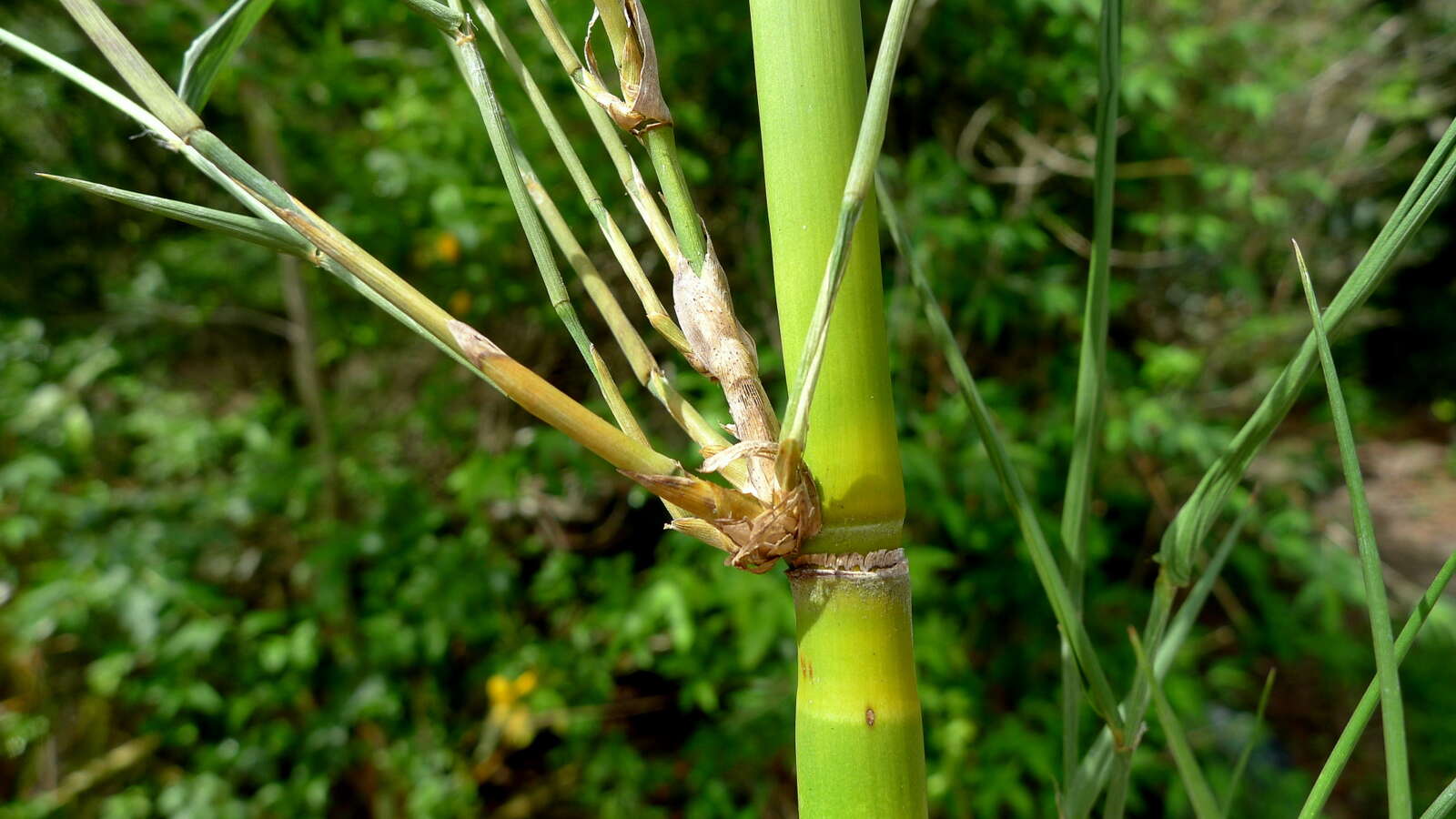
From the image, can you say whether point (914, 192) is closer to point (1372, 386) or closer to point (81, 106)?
point (81, 106)

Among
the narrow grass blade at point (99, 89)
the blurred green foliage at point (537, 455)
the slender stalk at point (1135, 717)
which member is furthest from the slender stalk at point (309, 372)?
the slender stalk at point (1135, 717)

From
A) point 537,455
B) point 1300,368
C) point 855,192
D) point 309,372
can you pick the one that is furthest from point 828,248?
point 309,372

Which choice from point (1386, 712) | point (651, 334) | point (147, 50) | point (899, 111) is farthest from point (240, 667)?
point (1386, 712)

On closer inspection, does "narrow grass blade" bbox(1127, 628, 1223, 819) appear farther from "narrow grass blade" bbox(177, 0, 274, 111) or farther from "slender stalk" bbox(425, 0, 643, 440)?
"narrow grass blade" bbox(177, 0, 274, 111)

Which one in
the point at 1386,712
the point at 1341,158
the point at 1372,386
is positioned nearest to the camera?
the point at 1386,712

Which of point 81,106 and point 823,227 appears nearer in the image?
point 823,227

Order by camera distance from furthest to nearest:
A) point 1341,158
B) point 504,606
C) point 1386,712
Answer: point 1341,158
point 504,606
point 1386,712

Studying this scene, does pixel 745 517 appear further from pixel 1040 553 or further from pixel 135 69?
pixel 135 69
